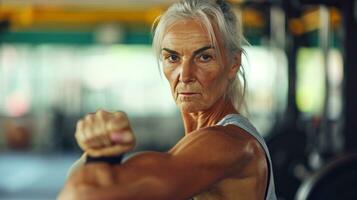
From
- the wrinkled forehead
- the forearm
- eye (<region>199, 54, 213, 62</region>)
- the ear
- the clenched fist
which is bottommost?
the forearm

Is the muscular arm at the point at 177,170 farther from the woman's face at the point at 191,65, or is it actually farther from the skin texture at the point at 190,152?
the woman's face at the point at 191,65

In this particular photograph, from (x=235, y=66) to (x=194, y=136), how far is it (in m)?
0.22

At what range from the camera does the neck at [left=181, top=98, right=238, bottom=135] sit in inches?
54.4

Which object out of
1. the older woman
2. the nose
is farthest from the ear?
the nose

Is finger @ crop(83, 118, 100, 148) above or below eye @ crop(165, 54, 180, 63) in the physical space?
below

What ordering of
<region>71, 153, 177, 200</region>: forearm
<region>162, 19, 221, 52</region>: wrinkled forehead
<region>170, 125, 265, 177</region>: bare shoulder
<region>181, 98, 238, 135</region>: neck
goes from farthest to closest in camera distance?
<region>181, 98, 238, 135</region>: neck
<region>162, 19, 221, 52</region>: wrinkled forehead
<region>170, 125, 265, 177</region>: bare shoulder
<region>71, 153, 177, 200</region>: forearm

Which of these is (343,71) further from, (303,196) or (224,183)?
(224,183)

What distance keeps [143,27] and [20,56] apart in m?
2.23

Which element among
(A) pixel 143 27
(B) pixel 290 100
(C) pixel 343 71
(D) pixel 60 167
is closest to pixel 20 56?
(A) pixel 143 27

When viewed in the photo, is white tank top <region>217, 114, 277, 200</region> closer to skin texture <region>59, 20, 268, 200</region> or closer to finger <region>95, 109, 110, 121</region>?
skin texture <region>59, 20, 268, 200</region>

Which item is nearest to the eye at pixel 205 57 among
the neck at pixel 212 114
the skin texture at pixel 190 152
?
the skin texture at pixel 190 152

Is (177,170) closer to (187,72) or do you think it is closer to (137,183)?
(137,183)

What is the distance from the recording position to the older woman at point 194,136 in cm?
106

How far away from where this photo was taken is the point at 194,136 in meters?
1.20
